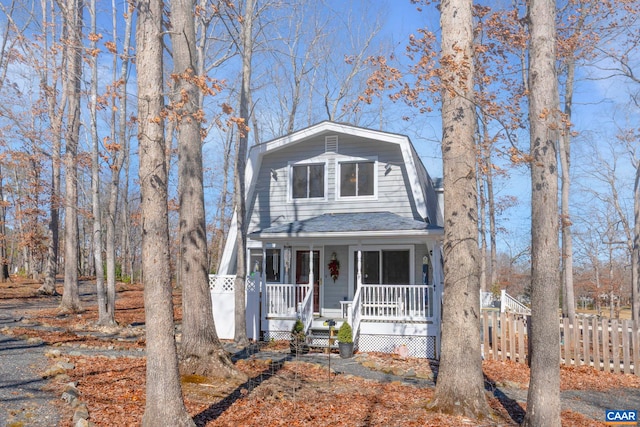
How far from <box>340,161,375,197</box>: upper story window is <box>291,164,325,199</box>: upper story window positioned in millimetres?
645

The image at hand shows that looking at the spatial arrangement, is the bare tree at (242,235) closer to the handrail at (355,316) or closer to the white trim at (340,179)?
the handrail at (355,316)

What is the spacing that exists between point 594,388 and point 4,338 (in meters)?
12.2

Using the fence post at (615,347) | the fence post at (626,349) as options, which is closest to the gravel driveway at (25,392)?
the fence post at (615,347)

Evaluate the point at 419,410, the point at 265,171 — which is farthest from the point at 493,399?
the point at 265,171

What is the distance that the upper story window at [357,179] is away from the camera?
48.8 ft

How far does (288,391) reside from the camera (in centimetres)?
798

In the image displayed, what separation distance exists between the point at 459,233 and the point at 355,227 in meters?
6.14

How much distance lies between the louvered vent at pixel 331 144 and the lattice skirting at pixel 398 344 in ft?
18.2

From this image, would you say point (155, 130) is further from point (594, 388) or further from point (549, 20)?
point (594, 388)

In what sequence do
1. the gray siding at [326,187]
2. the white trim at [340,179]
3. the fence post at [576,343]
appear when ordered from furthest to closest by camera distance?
the white trim at [340,179] < the gray siding at [326,187] < the fence post at [576,343]

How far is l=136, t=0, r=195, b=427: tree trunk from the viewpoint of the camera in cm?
529

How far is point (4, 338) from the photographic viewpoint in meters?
11.3

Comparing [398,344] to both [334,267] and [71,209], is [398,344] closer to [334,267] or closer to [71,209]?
[334,267]
